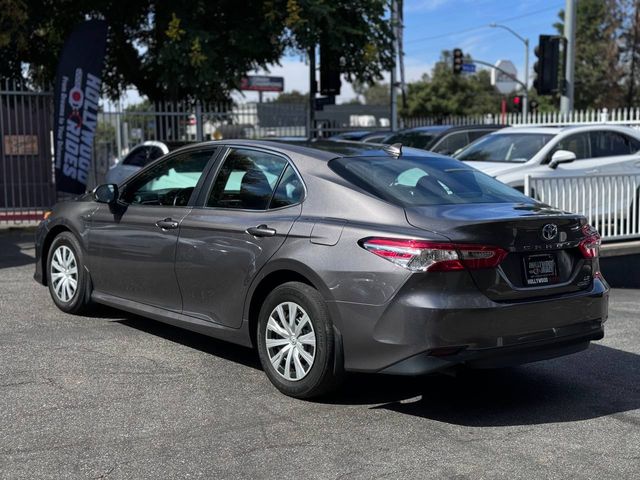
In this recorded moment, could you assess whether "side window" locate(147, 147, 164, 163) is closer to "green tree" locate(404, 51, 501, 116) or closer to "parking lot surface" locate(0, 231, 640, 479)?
"parking lot surface" locate(0, 231, 640, 479)

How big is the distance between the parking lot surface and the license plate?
0.82 meters

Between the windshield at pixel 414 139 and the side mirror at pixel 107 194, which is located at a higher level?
the windshield at pixel 414 139

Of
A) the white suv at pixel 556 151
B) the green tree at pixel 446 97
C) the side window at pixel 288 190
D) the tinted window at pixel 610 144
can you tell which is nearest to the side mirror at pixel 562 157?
the white suv at pixel 556 151

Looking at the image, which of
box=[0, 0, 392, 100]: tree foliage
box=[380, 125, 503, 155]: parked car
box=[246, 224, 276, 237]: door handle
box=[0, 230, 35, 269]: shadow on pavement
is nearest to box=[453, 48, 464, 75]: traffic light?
box=[0, 0, 392, 100]: tree foliage

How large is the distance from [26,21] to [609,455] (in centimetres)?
1611

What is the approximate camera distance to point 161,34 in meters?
18.6

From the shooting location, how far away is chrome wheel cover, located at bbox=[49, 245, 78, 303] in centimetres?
712

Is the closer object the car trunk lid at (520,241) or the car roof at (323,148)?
the car trunk lid at (520,241)

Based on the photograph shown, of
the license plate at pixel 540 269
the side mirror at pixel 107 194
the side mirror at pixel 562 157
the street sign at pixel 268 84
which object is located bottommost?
the license plate at pixel 540 269

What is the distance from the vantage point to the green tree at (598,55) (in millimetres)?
53562

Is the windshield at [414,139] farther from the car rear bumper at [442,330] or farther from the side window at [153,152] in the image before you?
the car rear bumper at [442,330]

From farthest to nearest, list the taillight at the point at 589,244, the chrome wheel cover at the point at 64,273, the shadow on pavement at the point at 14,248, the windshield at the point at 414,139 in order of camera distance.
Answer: the windshield at the point at 414,139 < the shadow on pavement at the point at 14,248 < the chrome wheel cover at the point at 64,273 < the taillight at the point at 589,244

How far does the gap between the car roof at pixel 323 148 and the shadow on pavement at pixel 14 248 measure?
547cm

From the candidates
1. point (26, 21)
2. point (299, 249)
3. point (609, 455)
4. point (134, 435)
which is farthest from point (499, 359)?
point (26, 21)
